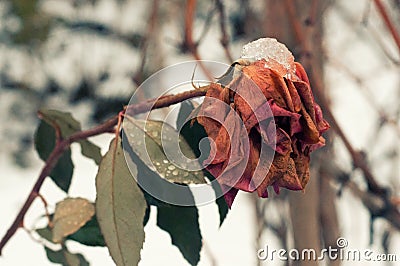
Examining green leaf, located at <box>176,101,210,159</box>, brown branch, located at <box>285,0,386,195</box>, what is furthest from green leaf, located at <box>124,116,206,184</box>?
brown branch, located at <box>285,0,386,195</box>

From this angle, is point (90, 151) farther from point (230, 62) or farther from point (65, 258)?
point (230, 62)

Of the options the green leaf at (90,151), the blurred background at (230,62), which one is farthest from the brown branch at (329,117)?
the green leaf at (90,151)

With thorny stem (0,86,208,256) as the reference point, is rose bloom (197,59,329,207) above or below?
below

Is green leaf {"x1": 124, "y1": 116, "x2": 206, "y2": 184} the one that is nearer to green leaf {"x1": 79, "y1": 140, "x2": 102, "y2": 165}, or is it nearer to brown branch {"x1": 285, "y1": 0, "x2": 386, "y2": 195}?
green leaf {"x1": 79, "y1": 140, "x2": 102, "y2": 165}

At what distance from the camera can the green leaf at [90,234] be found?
0.77ft

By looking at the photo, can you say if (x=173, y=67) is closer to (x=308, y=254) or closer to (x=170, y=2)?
(x=308, y=254)

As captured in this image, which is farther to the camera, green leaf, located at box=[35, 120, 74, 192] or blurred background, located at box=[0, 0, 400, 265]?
blurred background, located at box=[0, 0, 400, 265]

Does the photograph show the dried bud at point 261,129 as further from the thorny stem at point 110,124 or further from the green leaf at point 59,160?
the green leaf at point 59,160

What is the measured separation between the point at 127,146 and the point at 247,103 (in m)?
0.07

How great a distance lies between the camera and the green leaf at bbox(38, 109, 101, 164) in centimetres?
25

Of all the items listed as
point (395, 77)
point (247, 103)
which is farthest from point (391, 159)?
point (247, 103)

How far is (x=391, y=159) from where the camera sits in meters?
0.59

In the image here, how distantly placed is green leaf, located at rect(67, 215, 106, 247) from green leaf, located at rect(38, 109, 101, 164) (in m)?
0.03

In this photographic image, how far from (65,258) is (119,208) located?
0.07m
